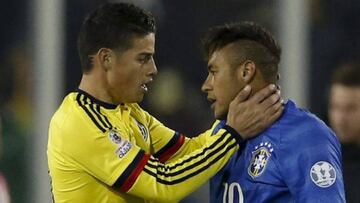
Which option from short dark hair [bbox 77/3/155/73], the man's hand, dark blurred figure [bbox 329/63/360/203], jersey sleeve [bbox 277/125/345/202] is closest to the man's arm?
the man's hand

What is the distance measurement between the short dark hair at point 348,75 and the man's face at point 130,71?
1859mm

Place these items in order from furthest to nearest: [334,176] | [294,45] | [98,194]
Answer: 1. [294,45]
2. [98,194]
3. [334,176]

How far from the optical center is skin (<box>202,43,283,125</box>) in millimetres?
3688

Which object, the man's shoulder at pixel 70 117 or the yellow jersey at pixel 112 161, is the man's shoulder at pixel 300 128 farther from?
the man's shoulder at pixel 70 117

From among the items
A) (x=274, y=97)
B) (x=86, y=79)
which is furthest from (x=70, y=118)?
(x=274, y=97)

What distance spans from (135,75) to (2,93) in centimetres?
240

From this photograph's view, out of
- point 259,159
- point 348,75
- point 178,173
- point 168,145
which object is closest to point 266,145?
point 259,159

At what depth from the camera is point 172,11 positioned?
603 centimetres

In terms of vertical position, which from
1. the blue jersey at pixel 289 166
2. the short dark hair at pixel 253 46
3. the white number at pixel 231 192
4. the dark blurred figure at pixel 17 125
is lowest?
the dark blurred figure at pixel 17 125

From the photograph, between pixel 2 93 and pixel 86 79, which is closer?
pixel 86 79

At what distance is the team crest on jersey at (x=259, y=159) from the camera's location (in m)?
3.63

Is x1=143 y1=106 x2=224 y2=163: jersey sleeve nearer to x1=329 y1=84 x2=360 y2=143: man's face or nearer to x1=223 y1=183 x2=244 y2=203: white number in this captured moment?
x1=223 y1=183 x2=244 y2=203: white number

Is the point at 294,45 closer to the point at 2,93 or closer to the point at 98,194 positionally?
the point at 2,93

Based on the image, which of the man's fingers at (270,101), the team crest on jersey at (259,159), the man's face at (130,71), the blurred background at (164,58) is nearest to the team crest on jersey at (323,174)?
the team crest on jersey at (259,159)
